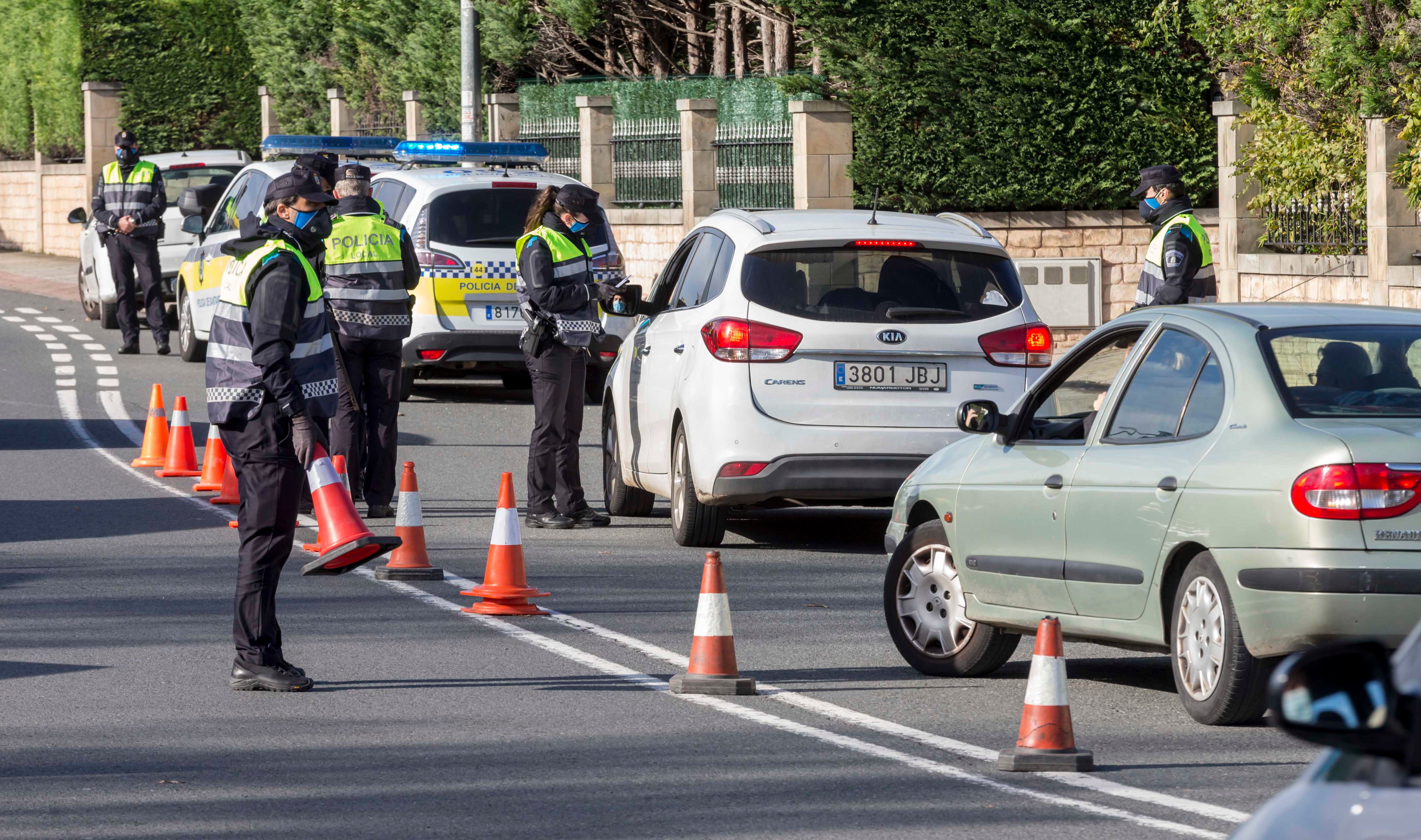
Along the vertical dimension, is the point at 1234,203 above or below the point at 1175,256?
above

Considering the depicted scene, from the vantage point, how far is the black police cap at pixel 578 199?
40.2 ft

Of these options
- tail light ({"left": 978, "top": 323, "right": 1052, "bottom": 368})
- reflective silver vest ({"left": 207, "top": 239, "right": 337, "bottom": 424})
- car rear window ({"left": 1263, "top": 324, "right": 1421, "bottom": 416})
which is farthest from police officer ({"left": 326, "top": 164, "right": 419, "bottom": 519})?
car rear window ({"left": 1263, "top": 324, "right": 1421, "bottom": 416})

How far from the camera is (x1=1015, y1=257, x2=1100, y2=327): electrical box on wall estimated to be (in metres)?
23.7

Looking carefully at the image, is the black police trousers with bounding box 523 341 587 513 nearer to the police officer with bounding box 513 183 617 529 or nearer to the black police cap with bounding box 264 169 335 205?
the police officer with bounding box 513 183 617 529

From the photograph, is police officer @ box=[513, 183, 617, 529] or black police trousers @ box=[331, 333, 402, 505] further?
black police trousers @ box=[331, 333, 402, 505]

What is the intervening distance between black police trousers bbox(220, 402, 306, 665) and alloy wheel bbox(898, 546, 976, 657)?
228 centimetres

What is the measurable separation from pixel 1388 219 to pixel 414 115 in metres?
21.1

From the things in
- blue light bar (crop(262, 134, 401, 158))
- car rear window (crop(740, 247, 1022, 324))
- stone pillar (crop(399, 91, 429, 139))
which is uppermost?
stone pillar (crop(399, 91, 429, 139))

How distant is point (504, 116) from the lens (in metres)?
32.3

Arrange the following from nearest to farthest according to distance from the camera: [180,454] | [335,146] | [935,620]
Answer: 1. [935,620]
2. [180,454]
3. [335,146]

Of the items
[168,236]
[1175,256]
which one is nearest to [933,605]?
[1175,256]

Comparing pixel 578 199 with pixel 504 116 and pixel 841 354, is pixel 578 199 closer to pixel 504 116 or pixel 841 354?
pixel 841 354

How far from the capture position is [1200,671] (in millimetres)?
7066

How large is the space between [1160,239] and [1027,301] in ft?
7.86
